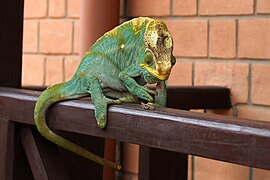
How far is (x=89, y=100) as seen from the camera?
2.16 meters

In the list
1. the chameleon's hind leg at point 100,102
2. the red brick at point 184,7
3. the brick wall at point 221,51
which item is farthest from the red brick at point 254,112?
the chameleon's hind leg at point 100,102

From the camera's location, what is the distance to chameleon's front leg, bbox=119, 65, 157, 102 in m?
1.93

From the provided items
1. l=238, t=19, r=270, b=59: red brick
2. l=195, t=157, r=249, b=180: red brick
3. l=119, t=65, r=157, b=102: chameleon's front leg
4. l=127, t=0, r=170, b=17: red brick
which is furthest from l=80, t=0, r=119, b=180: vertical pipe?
l=119, t=65, r=157, b=102: chameleon's front leg

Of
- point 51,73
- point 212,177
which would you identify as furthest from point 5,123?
point 51,73

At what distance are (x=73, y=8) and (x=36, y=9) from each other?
A: 342 mm

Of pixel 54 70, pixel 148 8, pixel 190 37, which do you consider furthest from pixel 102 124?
pixel 54 70

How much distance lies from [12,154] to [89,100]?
1.66 feet

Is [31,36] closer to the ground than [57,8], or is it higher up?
closer to the ground

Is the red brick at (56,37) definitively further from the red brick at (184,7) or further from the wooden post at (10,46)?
the wooden post at (10,46)

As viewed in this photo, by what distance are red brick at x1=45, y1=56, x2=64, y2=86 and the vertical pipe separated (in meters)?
0.33

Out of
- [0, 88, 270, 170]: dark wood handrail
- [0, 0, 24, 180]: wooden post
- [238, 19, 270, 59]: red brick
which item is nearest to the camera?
[0, 88, 270, 170]: dark wood handrail

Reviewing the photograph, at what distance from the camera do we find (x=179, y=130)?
179cm

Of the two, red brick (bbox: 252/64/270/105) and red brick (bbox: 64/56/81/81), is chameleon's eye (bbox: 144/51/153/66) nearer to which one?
red brick (bbox: 252/64/270/105)

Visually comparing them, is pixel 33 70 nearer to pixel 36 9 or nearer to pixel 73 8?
pixel 36 9
